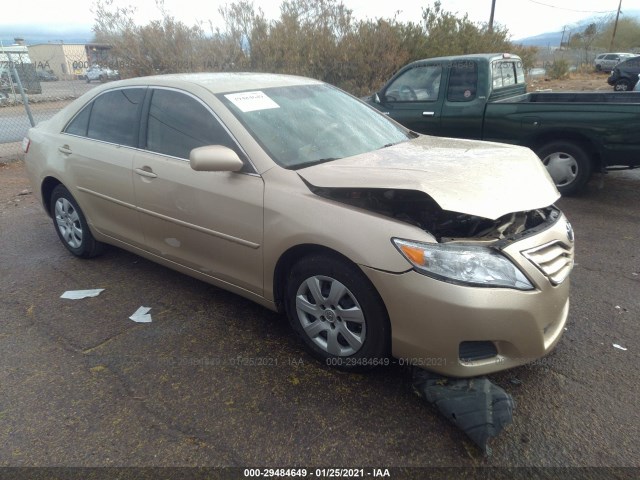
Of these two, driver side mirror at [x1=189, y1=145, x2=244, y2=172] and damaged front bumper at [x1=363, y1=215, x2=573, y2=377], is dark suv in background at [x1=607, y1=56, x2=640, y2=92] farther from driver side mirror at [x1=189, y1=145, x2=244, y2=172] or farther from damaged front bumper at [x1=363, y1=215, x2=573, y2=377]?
driver side mirror at [x1=189, y1=145, x2=244, y2=172]

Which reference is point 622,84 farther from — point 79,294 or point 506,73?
point 79,294

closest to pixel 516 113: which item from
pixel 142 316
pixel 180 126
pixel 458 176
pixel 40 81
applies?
pixel 458 176

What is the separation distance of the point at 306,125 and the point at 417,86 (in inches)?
169

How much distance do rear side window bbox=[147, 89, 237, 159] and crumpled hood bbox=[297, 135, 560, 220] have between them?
0.75m

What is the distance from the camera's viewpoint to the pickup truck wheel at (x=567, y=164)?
5.82m

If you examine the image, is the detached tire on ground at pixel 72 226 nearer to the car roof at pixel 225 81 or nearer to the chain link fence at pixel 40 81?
the car roof at pixel 225 81

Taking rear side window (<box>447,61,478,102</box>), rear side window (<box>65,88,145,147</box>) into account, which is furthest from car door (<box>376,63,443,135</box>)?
rear side window (<box>65,88,145,147</box>)

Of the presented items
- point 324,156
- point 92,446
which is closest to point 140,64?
point 324,156

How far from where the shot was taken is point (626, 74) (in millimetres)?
19469

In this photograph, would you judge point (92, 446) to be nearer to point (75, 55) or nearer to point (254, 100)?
point (254, 100)

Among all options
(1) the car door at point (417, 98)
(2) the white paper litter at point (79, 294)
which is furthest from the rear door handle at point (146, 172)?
(1) the car door at point (417, 98)

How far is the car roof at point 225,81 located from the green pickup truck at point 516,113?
333 cm

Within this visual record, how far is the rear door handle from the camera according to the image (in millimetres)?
3400

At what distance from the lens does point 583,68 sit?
121 ft
